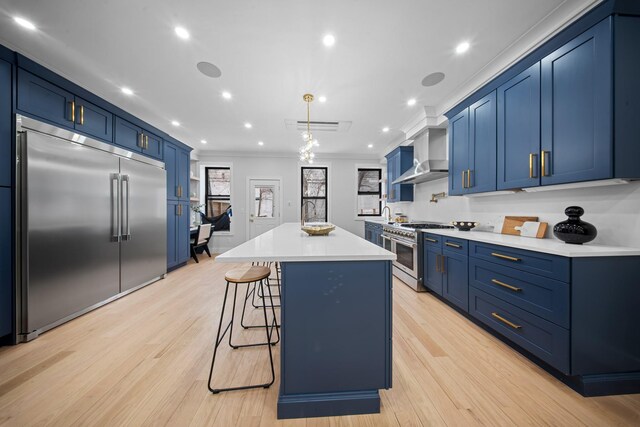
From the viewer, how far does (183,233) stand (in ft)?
15.0

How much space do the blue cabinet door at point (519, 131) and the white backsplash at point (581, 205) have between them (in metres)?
0.29

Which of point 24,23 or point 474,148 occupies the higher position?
point 24,23

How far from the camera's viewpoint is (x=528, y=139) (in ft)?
6.68

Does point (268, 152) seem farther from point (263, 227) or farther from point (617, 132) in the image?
point (617, 132)

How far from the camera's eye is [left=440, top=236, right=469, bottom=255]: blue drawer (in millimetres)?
2328

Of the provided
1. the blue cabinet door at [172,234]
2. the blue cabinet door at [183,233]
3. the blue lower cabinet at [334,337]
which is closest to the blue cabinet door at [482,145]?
the blue lower cabinet at [334,337]

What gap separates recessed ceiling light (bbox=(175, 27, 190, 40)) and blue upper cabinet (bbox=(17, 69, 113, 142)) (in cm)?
148

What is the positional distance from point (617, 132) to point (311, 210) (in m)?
5.47

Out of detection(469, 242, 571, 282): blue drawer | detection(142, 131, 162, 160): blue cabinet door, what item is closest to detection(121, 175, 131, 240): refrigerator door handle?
detection(142, 131, 162, 160): blue cabinet door

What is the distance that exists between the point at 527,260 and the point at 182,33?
334 cm

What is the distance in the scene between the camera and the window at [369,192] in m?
6.49

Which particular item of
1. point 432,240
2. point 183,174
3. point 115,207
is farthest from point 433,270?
point 183,174

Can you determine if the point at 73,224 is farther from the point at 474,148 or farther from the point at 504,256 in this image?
the point at 474,148

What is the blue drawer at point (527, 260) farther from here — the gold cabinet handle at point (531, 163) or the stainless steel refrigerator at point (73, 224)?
the stainless steel refrigerator at point (73, 224)
